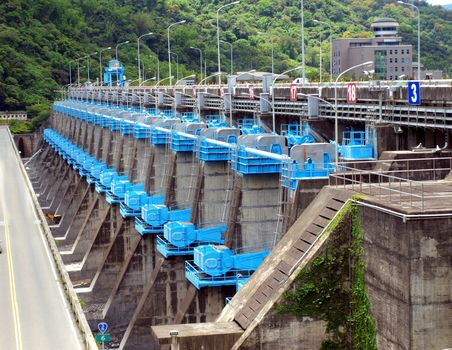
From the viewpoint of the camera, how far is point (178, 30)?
180 m

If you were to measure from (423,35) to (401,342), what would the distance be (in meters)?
136

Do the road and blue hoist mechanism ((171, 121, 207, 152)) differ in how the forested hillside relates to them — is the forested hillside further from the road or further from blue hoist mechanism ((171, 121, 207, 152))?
blue hoist mechanism ((171, 121, 207, 152))

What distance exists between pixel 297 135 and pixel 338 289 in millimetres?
24033

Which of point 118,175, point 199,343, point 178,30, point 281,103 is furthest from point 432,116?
point 178,30

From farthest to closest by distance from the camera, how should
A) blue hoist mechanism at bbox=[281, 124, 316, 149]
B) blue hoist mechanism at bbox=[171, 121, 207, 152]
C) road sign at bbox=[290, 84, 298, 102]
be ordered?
1. blue hoist mechanism at bbox=[171, 121, 207, 152]
2. road sign at bbox=[290, 84, 298, 102]
3. blue hoist mechanism at bbox=[281, 124, 316, 149]

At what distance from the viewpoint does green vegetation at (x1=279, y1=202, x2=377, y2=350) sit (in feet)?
83.3

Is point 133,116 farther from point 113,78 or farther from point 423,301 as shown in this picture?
point 113,78

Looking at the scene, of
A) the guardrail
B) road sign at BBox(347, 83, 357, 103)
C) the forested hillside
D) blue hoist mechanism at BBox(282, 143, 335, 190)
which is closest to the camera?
the guardrail

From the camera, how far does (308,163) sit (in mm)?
33656

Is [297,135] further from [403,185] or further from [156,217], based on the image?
[403,185]

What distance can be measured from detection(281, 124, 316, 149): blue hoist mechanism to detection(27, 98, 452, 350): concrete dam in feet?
0.35

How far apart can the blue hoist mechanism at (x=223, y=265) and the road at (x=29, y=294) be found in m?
5.50

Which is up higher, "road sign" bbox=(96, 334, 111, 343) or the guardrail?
the guardrail

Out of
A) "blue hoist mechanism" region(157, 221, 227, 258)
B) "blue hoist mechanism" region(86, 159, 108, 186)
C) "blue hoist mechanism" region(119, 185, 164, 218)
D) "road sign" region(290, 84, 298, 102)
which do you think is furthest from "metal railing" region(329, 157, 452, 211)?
"blue hoist mechanism" region(86, 159, 108, 186)
